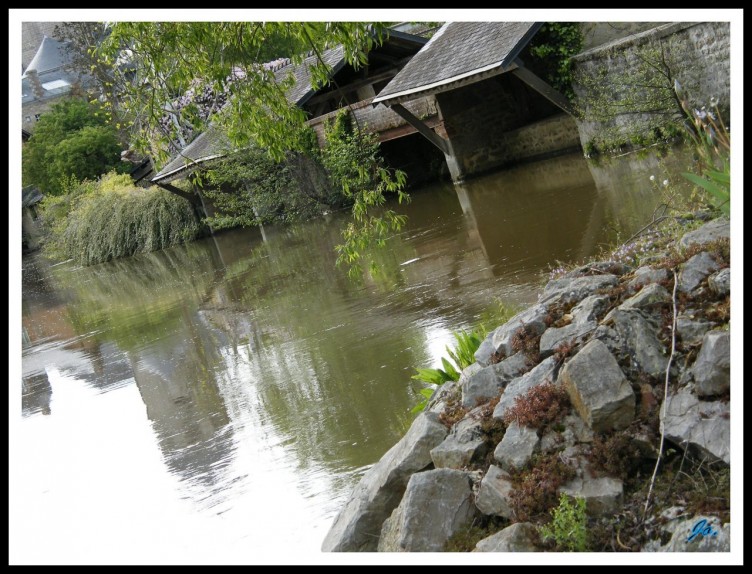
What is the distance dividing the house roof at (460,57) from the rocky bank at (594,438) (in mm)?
11572

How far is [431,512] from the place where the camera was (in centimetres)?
393

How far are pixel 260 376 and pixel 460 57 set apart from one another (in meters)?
10.4

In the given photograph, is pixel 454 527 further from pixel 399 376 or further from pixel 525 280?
pixel 525 280

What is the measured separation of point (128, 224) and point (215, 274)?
445 inches

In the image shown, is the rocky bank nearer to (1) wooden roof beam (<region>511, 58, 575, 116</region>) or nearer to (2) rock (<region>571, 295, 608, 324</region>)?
(2) rock (<region>571, 295, 608, 324</region>)

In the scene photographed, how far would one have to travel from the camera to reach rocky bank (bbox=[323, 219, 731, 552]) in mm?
→ 3617

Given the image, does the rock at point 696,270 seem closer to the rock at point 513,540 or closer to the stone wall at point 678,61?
the rock at point 513,540

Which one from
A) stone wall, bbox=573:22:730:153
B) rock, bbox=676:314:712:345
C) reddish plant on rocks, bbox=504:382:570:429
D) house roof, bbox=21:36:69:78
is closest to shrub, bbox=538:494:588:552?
reddish plant on rocks, bbox=504:382:570:429

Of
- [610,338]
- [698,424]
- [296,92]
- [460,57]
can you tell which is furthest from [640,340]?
[296,92]

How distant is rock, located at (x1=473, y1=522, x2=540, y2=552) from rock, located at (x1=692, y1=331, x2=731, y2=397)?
1020mm

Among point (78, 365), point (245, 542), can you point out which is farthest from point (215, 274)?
point (245, 542)

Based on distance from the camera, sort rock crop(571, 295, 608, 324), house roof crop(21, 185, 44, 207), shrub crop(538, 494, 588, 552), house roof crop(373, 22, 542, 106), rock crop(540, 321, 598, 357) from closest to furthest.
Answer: shrub crop(538, 494, 588, 552)
rock crop(540, 321, 598, 357)
rock crop(571, 295, 608, 324)
house roof crop(373, 22, 542, 106)
house roof crop(21, 185, 44, 207)

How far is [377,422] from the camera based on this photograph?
632 cm

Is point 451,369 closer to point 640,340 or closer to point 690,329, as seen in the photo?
point 640,340
